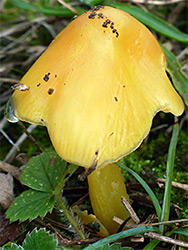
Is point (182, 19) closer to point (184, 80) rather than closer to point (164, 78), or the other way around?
point (184, 80)

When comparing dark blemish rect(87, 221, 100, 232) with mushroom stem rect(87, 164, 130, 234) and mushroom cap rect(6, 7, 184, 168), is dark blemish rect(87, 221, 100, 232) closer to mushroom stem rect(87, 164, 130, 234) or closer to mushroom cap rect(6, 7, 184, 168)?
mushroom stem rect(87, 164, 130, 234)

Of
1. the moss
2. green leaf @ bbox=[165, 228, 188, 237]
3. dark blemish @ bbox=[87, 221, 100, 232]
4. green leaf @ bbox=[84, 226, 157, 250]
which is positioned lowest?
the moss

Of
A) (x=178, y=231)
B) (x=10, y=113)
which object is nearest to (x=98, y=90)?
(x=10, y=113)

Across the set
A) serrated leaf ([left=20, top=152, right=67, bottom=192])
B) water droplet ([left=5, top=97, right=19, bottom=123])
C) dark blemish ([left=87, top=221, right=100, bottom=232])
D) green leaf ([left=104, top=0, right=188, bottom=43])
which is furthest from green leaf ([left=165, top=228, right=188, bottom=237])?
green leaf ([left=104, top=0, right=188, bottom=43])

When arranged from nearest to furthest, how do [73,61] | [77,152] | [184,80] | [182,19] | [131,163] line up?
[77,152] < [73,61] < [184,80] < [131,163] < [182,19]

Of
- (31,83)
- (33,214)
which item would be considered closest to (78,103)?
(31,83)
